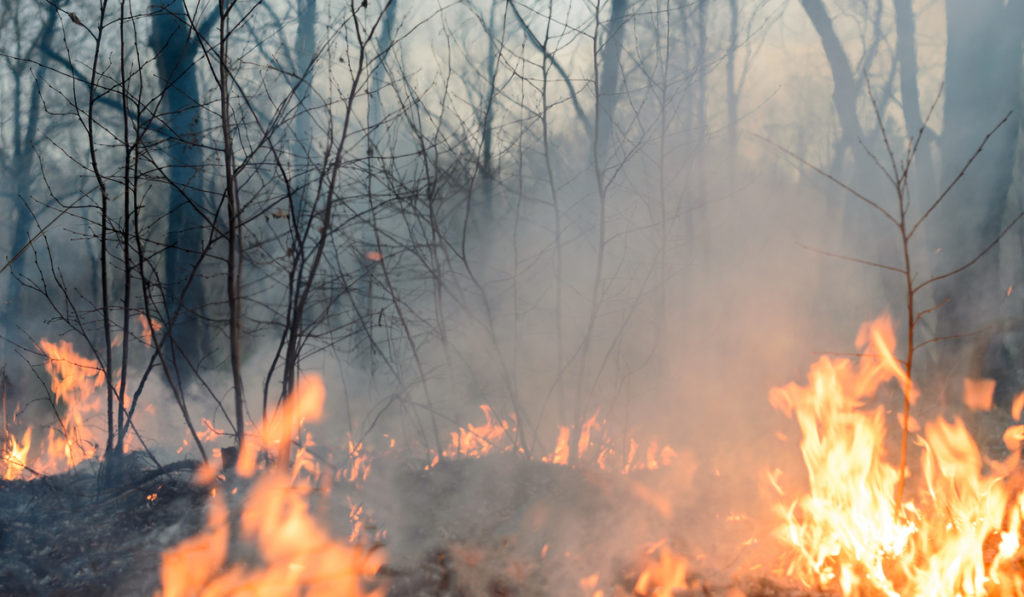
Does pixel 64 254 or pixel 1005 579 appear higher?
pixel 64 254

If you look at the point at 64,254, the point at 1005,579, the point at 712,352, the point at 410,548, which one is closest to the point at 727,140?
the point at 712,352

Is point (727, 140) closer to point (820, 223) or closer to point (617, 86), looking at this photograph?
point (820, 223)

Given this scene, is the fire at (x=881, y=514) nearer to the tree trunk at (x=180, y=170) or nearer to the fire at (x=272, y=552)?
the fire at (x=272, y=552)

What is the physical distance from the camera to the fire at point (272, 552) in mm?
3025

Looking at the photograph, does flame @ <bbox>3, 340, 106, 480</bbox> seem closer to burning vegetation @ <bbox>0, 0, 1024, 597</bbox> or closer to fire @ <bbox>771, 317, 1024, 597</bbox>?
burning vegetation @ <bbox>0, 0, 1024, 597</bbox>

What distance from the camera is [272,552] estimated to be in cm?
→ 327

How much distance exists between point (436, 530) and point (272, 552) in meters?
0.94

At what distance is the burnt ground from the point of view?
121 inches

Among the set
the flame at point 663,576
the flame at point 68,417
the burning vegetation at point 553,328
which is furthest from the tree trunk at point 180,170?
the flame at point 663,576

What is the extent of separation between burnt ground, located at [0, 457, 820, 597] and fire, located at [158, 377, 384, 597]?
0.12 m

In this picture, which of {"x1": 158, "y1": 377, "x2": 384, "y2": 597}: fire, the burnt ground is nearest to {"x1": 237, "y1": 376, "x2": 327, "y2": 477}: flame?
{"x1": 158, "y1": 377, "x2": 384, "y2": 597}: fire

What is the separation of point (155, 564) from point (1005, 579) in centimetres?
451

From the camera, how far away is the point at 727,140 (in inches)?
403

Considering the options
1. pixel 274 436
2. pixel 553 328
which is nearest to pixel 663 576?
pixel 274 436
